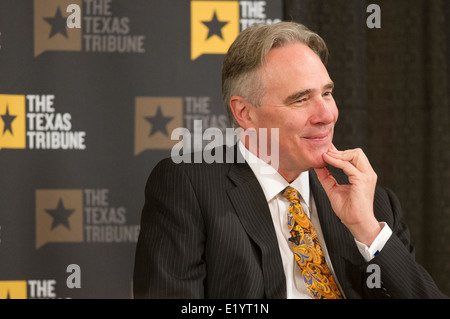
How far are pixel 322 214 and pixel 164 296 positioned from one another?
0.57 m

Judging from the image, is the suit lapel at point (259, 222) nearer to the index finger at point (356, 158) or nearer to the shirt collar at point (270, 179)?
the shirt collar at point (270, 179)

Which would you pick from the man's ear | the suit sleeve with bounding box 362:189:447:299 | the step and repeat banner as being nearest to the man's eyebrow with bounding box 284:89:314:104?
the man's ear

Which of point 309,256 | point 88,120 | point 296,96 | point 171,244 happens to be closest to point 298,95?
point 296,96

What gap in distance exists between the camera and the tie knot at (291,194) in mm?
1609

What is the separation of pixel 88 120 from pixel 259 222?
112cm

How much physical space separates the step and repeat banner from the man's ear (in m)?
0.60

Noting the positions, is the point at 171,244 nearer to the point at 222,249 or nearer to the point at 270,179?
the point at 222,249

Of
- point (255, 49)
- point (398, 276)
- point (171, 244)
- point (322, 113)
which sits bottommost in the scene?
point (398, 276)

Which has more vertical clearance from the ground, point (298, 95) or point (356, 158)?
point (298, 95)

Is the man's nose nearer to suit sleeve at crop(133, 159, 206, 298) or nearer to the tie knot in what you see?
the tie knot

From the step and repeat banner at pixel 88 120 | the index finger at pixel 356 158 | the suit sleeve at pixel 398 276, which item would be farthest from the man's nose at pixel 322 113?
the step and repeat banner at pixel 88 120

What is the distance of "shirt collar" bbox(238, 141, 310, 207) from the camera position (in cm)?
162

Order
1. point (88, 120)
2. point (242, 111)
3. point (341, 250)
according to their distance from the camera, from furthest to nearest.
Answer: point (88, 120) < point (242, 111) < point (341, 250)

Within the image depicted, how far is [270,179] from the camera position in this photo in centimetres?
163
